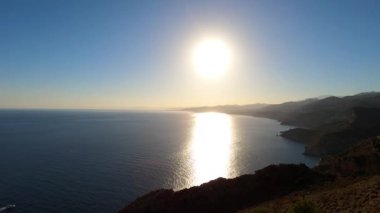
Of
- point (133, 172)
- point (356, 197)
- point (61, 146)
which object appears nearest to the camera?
point (356, 197)

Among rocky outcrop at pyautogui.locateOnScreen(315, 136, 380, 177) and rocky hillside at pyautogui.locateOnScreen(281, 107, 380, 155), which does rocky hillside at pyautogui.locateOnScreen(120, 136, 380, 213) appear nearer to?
rocky outcrop at pyautogui.locateOnScreen(315, 136, 380, 177)

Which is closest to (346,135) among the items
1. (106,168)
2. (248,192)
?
(106,168)

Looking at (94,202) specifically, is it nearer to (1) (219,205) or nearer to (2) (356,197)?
(1) (219,205)

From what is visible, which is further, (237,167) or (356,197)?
(237,167)

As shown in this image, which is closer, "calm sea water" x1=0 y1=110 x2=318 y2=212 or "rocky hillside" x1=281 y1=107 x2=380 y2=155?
"calm sea water" x1=0 y1=110 x2=318 y2=212

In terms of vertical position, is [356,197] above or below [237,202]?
above

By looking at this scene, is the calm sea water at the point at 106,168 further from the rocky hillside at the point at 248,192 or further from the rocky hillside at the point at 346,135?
the rocky hillside at the point at 248,192

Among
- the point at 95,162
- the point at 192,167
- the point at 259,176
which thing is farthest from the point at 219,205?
the point at 95,162

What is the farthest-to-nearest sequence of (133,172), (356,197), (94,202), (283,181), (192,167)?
(192,167) → (133,172) → (94,202) → (283,181) → (356,197)

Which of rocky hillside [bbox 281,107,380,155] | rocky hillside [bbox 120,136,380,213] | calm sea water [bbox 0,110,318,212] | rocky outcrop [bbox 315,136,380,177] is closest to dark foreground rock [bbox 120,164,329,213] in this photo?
rocky hillside [bbox 120,136,380,213]
